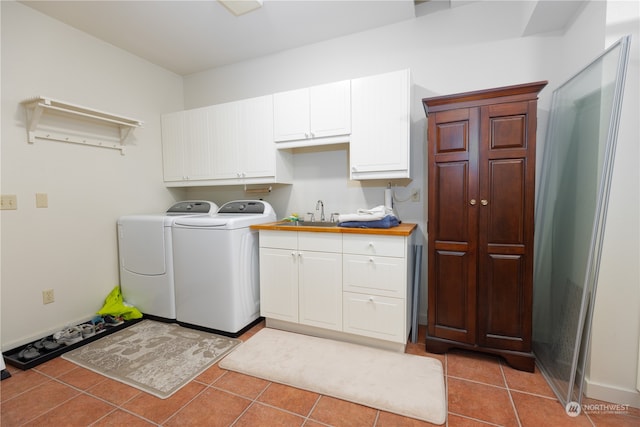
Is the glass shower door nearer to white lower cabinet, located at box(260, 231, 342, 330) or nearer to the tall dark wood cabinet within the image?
the tall dark wood cabinet

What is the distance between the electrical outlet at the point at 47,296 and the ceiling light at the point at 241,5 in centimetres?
274

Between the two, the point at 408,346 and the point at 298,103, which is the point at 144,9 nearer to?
the point at 298,103

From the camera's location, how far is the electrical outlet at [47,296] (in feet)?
7.68

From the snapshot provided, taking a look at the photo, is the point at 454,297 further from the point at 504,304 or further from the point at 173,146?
the point at 173,146

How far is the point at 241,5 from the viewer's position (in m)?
2.18

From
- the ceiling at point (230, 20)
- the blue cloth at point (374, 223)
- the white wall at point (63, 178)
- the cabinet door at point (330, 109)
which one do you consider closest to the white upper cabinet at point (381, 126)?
the cabinet door at point (330, 109)

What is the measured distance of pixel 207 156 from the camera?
3.05m

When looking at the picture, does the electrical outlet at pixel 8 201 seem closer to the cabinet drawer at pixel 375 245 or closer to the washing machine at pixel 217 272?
the washing machine at pixel 217 272

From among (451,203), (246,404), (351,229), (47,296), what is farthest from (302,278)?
(47,296)

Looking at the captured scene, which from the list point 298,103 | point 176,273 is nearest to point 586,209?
point 298,103

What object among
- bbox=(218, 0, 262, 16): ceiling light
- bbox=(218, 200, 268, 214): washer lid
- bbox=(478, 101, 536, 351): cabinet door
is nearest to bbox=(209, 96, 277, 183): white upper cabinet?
bbox=(218, 200, 268, 214): washer lid

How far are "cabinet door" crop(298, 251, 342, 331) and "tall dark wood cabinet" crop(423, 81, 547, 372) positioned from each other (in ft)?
2.31

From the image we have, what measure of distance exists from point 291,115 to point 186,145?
4.52ft

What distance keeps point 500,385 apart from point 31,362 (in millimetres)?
3127
